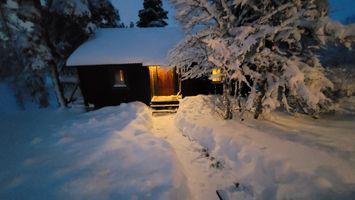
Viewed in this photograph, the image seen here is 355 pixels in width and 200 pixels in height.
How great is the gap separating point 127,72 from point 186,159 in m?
7.71

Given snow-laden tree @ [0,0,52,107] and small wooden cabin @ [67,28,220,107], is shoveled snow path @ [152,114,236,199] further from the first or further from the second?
snow-laden tree @ [0,0,52,107]

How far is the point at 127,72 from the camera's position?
13273mm

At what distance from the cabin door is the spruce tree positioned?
12647 mm

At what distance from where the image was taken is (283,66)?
26.3 feet

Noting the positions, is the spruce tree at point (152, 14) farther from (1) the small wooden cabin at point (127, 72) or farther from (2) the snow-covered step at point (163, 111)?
(2) the snow-covered step at point (163, 111)

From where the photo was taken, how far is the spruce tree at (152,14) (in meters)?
24.8

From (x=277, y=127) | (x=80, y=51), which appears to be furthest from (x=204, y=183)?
(x=80, y=51)

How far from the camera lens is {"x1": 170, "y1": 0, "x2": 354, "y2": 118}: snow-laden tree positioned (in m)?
7.58

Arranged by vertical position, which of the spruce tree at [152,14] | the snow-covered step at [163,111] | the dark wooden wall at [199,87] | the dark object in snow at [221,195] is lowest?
the dark object in snow at [221,195]

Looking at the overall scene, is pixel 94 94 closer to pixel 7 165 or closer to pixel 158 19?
pixel 7 165

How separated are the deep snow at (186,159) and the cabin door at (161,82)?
176 inches

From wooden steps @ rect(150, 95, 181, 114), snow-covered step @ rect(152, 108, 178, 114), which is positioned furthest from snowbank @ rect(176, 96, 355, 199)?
wooden steps @ rect(150, 95, 181, 114)

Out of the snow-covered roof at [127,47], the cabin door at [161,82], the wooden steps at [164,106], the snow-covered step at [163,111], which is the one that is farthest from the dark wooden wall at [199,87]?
the snow-covered roof at [127,47]

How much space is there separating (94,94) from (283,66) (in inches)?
435
